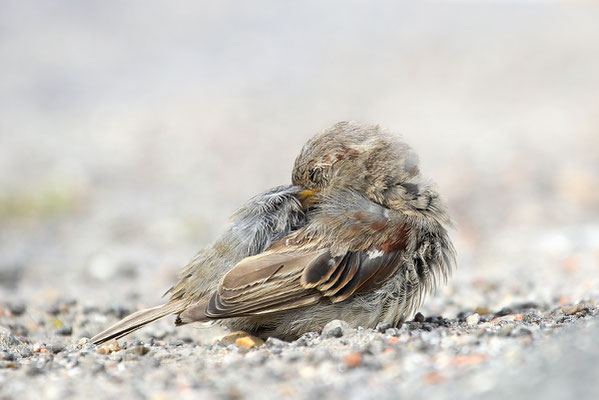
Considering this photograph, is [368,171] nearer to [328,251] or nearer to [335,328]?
[328,251]

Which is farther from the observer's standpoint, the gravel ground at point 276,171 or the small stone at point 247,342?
the small stone at point 247,342

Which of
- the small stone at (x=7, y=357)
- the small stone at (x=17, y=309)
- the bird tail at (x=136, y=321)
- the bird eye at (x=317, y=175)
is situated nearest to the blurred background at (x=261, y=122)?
the small stone at (x=17, y=309)

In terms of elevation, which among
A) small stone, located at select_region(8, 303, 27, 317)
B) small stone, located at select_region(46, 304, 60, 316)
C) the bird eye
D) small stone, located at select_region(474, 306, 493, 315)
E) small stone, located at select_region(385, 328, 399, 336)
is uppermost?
the bird eye

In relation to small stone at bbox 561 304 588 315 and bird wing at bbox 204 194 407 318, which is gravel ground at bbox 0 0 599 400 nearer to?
small stone at bbox 561 304 588 315

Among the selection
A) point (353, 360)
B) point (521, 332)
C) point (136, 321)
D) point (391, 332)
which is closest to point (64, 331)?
point (136, 321)

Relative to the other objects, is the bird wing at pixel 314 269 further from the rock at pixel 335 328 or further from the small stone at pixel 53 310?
the small stone at pixel 53 310

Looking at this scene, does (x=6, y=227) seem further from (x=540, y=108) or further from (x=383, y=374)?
(x=540, y=108)

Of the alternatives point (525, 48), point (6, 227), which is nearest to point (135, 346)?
point (6, 227)

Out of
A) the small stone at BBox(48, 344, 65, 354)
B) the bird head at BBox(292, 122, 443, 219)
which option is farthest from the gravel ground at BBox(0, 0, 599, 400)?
the bird head at BBox(292, 122, 443, 219)
